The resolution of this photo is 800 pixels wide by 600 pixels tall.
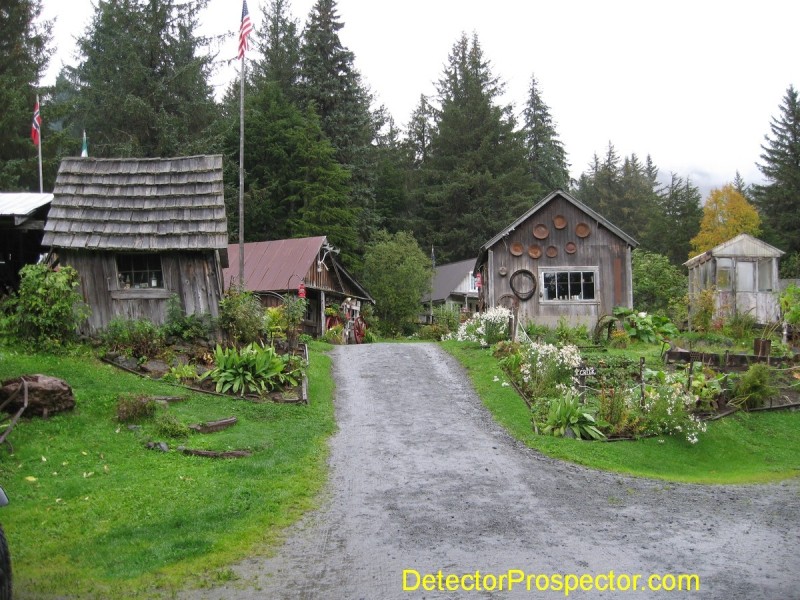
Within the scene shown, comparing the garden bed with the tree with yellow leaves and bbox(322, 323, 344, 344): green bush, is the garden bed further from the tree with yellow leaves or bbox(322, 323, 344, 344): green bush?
the tree with yellow leaves

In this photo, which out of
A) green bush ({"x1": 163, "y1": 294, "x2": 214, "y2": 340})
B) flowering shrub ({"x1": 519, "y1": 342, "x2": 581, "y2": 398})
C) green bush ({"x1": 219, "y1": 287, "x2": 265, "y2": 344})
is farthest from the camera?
green bush ({"x1": 219, "y1": 287, "x2": 265, "y2": 344})

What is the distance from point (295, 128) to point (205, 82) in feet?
20.8

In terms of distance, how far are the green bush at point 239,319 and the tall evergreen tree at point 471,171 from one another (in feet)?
125

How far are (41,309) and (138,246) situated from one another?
2.90 m

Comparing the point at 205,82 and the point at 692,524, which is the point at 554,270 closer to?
the point at 692,524

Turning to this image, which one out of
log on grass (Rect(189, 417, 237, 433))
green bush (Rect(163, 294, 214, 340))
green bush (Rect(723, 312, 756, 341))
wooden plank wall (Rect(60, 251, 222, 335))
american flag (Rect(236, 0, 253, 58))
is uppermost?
american flag (Rect(236, 0, 253, 58))

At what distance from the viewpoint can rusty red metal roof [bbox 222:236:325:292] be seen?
3228 centimetres

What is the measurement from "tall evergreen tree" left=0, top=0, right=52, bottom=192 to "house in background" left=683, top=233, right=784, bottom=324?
31.8 m

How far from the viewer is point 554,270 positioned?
2781 centimetres

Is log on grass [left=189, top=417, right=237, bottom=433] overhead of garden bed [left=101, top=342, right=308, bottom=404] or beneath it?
beneath

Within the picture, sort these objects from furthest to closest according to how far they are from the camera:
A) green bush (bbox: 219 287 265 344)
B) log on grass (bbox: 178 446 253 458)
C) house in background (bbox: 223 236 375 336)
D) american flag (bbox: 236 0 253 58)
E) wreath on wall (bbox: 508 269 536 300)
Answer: house in background (bbox: 223 236 375 336) < wreath on wall (bbox: 508 269 536 300) < american flag (bbox: 236 0 253 58) < green bush (bbox: 219 287 265 344) < log on grass (bbox: 178 446 253 458)

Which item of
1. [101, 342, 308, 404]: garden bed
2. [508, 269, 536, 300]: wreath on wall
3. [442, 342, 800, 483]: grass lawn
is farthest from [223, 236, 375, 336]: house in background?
[442, 342, 800, 483]: grass lawn

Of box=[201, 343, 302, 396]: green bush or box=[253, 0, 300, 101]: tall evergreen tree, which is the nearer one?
box=[201, 343, 302, 396]: green bush

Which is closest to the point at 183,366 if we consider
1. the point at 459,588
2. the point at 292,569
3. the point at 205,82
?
the point at 292,569
